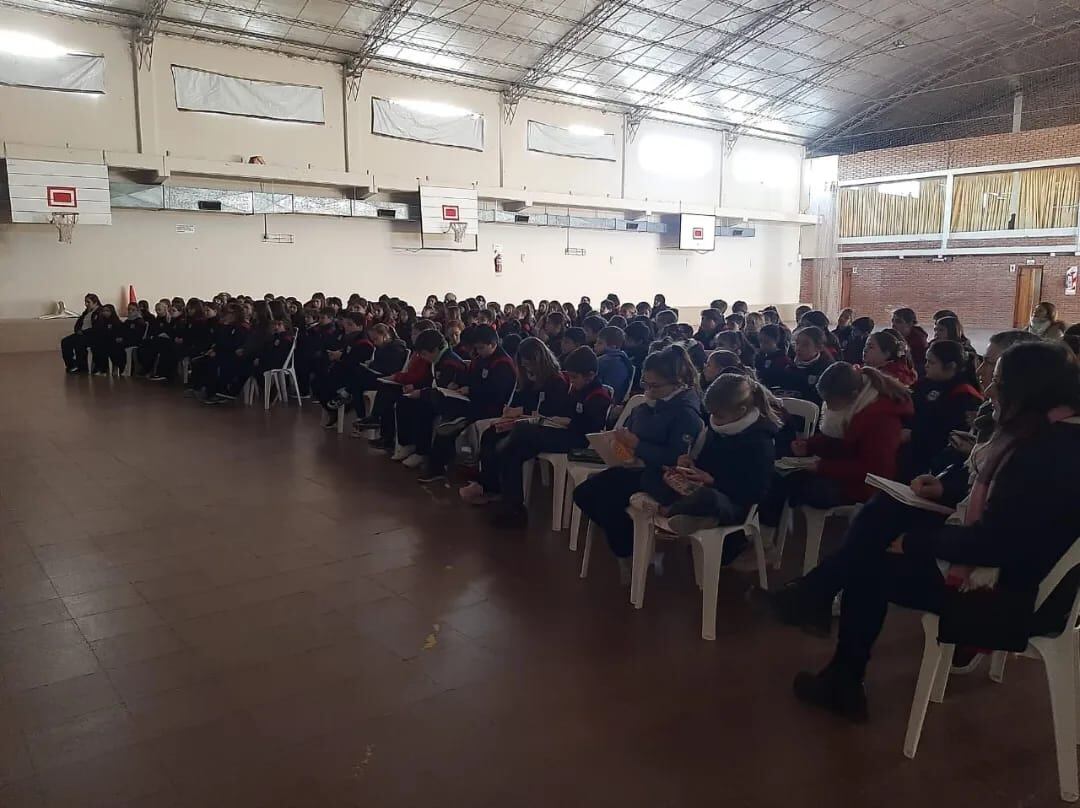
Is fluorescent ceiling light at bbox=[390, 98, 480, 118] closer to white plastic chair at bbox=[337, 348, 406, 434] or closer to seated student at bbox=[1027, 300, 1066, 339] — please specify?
white plastic chair at bbox=[337, 348, 406, 434]

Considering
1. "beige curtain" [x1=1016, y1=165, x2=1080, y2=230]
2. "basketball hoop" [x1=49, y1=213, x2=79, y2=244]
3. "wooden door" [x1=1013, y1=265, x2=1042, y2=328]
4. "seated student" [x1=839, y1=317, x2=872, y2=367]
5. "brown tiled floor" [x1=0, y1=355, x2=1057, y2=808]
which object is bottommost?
"brown tiled floor" [x1=0, y1=355, x2=1057, y2=808]

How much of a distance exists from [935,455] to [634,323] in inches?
114

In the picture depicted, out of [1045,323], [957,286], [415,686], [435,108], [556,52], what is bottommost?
[415,686]

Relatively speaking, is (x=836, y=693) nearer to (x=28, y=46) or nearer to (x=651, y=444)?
(x=651, y=444)

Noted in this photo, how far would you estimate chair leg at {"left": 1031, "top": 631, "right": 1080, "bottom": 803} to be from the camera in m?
1.98

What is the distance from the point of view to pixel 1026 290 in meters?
18.0

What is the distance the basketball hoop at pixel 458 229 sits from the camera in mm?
15086

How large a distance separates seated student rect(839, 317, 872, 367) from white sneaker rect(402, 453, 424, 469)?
11.0ft

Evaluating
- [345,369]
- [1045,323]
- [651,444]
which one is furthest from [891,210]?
[651,444]

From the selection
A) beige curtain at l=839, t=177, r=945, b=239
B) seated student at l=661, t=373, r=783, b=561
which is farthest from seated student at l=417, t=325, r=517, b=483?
beige curtain at l=839, t=177, r=945, b=239

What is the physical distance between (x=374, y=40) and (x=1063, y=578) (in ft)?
44.9

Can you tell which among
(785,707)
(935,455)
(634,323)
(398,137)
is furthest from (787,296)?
(785,707)

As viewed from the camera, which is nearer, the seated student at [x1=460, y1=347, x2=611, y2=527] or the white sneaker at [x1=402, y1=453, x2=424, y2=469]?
the seated student at [x1=460, y1=347, x2=611, y2=527]

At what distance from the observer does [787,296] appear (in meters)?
22.8
